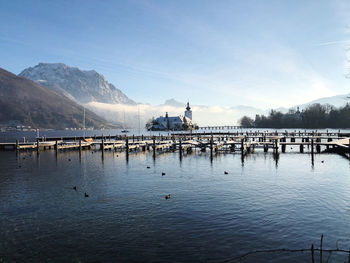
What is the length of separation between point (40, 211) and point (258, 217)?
14.6 metres

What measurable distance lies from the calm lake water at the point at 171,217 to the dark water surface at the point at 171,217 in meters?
0.05

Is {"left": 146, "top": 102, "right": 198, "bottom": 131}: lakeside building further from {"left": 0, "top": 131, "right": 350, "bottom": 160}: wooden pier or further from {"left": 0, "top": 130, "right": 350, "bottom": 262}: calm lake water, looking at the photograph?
{"left": 0, "top": 130, "right": 350, "bottom": 262}: calm lake water

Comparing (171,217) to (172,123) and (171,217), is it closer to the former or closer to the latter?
(171,217)

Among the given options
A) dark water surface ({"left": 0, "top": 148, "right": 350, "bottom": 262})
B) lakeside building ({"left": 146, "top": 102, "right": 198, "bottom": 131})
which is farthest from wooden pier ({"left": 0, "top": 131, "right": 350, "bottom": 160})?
lakeside building ({"left": 146, "top": 102, "right": 198, "bottom": 131})

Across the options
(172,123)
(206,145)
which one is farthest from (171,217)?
(172,123)

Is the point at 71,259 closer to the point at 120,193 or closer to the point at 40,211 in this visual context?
the point at 40,211

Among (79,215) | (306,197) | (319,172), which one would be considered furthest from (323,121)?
(79,215)

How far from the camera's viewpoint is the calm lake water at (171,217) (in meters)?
12.3

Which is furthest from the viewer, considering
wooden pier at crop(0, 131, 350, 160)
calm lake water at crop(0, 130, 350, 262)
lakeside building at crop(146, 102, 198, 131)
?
lakeside building at crop(146, 102, 198, 131)

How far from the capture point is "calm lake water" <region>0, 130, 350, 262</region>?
12312 millimetres

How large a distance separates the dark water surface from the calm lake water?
2.0 inches

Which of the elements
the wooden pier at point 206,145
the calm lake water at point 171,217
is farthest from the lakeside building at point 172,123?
the calm lake water at point 171,217

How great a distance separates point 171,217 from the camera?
1664cm

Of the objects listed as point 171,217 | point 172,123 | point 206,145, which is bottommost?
point 171,217
